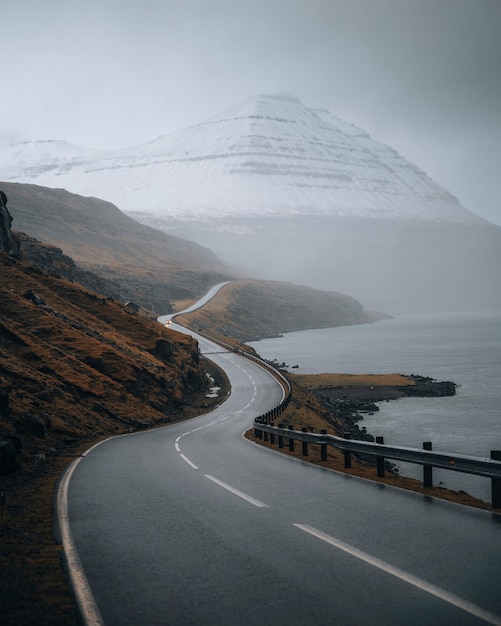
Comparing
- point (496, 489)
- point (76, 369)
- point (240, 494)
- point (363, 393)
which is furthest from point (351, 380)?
point (496, 489)

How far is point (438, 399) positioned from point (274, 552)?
59.8m

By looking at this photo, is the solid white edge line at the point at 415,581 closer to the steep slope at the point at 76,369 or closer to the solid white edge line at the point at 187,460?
the solid white edge line at the point at 187,460

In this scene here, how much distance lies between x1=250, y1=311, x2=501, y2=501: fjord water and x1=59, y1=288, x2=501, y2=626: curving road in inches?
Result: 761

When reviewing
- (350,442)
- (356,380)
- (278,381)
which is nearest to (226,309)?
(356,380)

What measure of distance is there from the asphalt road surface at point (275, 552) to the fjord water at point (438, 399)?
1934 cm

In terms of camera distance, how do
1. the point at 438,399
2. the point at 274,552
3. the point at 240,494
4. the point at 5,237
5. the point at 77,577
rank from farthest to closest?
the point at 5,237, the point at 438,399, the point at 240,494, the point at 274,552, the point at 77,577

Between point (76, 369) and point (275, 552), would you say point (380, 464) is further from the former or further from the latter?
point (76, 369)

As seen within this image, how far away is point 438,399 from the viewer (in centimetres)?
6488

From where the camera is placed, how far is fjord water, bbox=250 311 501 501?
4128 cm

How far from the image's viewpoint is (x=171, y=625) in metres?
6.01

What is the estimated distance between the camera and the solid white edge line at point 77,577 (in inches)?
248

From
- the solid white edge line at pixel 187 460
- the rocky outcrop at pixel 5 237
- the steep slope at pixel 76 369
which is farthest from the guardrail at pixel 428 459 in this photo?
the rocky outcrop at pixel 5 237

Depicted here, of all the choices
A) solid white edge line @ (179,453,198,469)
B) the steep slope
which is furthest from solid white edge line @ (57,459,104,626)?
the steep slope

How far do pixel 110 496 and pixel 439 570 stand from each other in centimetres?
754
